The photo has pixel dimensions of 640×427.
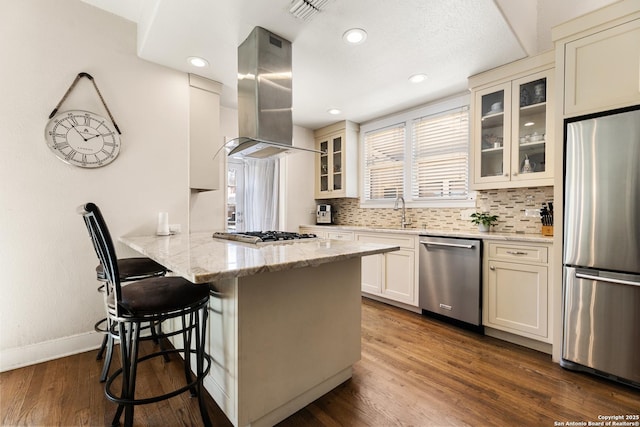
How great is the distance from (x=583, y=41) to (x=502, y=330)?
232 cm

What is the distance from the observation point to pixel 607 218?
1821 millimetres

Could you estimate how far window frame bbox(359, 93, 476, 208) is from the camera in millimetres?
3160

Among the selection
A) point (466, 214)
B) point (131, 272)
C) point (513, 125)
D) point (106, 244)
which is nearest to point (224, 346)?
point (106, 244)

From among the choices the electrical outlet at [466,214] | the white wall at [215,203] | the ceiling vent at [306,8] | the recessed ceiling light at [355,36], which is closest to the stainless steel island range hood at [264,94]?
the ceiling vent at [306,8]

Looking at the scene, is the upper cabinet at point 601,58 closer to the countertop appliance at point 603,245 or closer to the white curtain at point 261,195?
the countertop appliance at point 603,245

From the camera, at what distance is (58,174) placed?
2129 millimetres

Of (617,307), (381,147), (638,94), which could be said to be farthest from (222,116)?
(617,307)

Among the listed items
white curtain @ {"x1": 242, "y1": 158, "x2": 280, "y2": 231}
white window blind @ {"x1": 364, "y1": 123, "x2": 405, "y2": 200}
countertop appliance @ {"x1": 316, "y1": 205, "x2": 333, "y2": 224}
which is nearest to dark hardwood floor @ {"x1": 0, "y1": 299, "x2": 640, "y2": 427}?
white window blind @ {"x1": 364, "y1": 123, "x2": 405, "y2": 200}

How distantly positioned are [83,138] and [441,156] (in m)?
3.57

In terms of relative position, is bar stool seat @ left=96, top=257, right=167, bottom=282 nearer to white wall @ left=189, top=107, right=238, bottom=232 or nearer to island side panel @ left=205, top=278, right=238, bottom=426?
island side panel @ left=205, top=278, right=238, bottom=426

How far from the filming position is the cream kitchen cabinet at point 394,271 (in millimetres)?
3059

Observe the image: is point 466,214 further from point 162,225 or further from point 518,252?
point 162,225

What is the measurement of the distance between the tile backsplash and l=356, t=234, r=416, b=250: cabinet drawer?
1.79ft

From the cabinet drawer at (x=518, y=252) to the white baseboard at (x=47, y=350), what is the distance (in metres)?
3.46
